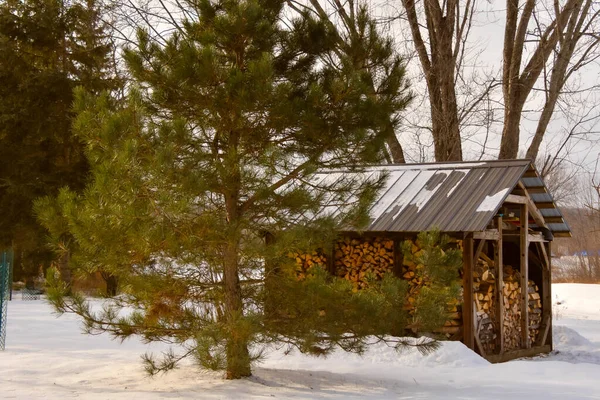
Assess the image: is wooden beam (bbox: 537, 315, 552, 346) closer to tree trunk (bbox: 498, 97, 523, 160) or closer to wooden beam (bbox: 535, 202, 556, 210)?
wooden beam (bbox: 535, 202, 556, 210)

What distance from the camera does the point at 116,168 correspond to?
6.88 metres

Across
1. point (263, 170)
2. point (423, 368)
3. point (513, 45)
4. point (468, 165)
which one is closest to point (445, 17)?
point (513, 45)

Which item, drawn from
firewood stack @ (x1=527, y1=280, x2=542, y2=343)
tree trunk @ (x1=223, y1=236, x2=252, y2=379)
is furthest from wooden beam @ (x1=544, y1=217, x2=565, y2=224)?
tree trunk @ (x1=223, y1=236, x2=252, y2=379)

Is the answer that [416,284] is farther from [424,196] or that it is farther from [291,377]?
[291,377]

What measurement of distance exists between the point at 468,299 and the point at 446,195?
174 centimetres

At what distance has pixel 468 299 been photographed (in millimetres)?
11367

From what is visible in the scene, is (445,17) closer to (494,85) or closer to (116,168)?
(494,85)

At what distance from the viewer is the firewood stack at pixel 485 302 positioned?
39.2 feet

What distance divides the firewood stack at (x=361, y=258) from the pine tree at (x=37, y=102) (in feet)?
28.9

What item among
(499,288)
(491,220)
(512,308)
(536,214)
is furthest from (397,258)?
(536,214)

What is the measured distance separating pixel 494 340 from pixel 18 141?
13.4 meters

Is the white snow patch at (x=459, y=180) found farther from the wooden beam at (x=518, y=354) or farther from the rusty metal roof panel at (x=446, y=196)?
the wooden beam at (x=518, y=354)

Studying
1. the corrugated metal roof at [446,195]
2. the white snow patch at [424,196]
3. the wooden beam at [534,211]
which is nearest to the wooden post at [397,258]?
the corrugated metal roof at [446,195]

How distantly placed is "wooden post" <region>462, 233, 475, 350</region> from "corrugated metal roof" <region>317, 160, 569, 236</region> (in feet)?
1.82
